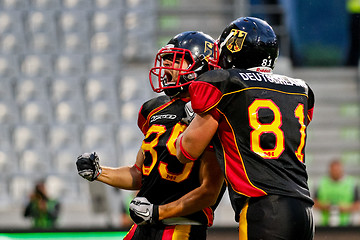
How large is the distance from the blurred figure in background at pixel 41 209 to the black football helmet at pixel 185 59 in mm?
4884

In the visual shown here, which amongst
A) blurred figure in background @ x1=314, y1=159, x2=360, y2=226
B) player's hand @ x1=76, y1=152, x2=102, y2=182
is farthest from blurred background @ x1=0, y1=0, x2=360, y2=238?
player's hand @ x1=76, y1=152, x2=102, y2=182

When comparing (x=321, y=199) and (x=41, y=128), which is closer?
(x=321, y=199)

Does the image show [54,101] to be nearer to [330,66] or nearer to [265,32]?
[330,66]

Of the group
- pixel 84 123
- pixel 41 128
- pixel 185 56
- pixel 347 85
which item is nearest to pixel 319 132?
pixel 347 85

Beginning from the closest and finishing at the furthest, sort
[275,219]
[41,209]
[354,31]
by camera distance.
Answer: [275,219]
[41,209]
[354,31]

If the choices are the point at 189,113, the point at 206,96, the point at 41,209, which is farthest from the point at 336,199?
the point at 206,96

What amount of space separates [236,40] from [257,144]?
51 centimetres

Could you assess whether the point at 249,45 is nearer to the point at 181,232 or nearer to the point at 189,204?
the point at 189,204

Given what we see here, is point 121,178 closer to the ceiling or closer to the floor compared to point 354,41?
closer to the ceiling

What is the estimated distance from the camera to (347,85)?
10867 mm

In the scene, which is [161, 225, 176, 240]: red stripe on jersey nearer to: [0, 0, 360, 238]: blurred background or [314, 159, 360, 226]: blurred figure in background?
[314, 159, 360, 226]: blurred figure in background

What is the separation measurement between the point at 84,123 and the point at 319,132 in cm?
388

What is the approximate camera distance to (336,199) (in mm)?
7336

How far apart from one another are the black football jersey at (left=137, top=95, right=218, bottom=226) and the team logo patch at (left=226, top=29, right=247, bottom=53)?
492mm
